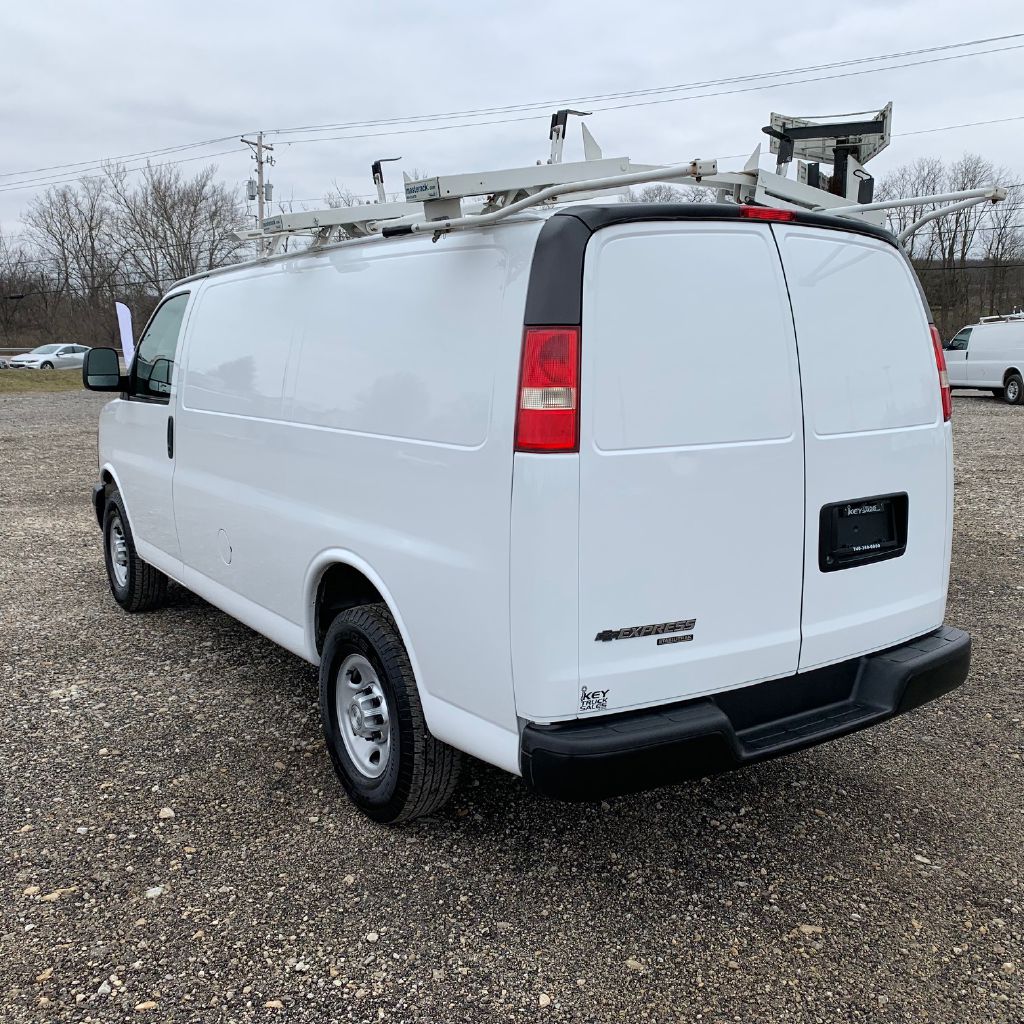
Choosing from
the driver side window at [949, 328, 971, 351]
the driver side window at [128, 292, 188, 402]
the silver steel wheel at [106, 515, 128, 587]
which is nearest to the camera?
the driver side window at [128, 292, 188, 402]

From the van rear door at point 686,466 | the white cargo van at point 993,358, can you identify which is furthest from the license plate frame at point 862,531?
the white cargo van at point 993,358

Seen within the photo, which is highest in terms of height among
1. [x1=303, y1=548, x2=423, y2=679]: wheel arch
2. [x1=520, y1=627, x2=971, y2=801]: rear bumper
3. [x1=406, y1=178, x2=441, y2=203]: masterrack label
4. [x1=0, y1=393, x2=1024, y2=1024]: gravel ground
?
[x1=406, y1=178, x2=441, y2=203]: masterrack label

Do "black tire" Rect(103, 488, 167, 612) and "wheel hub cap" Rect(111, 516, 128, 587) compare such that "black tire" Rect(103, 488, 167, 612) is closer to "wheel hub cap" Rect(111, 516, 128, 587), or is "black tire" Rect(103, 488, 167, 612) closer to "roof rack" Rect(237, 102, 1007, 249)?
"wheel hub cap" Rect(111, 516, 128, 587)

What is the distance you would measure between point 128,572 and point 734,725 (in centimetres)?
439

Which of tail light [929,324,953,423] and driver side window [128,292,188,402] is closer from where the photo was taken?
tail light [929,324,953,423]

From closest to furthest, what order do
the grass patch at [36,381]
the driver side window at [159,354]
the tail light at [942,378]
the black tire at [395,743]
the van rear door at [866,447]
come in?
the van rear door at [866,447], the black tire at [395,743], the tail light at [942,378], the driver side window at [159,354], the grass patch at [36,381]

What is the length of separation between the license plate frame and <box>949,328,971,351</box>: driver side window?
73.8 feet

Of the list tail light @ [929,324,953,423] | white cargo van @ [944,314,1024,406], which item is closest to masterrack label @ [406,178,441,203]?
tail light @ [929,324,953,423]

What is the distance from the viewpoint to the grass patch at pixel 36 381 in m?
30.1

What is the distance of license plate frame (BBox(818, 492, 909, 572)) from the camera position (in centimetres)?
297

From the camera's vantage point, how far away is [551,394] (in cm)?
254

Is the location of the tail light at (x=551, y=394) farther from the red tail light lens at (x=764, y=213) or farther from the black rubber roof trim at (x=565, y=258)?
the red tail light lens at (x=764, y=213)

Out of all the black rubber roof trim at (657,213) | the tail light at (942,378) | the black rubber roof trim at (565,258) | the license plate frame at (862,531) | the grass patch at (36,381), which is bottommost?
the grass patch at (36,381)

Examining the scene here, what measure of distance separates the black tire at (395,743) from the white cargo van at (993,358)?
2126cm
